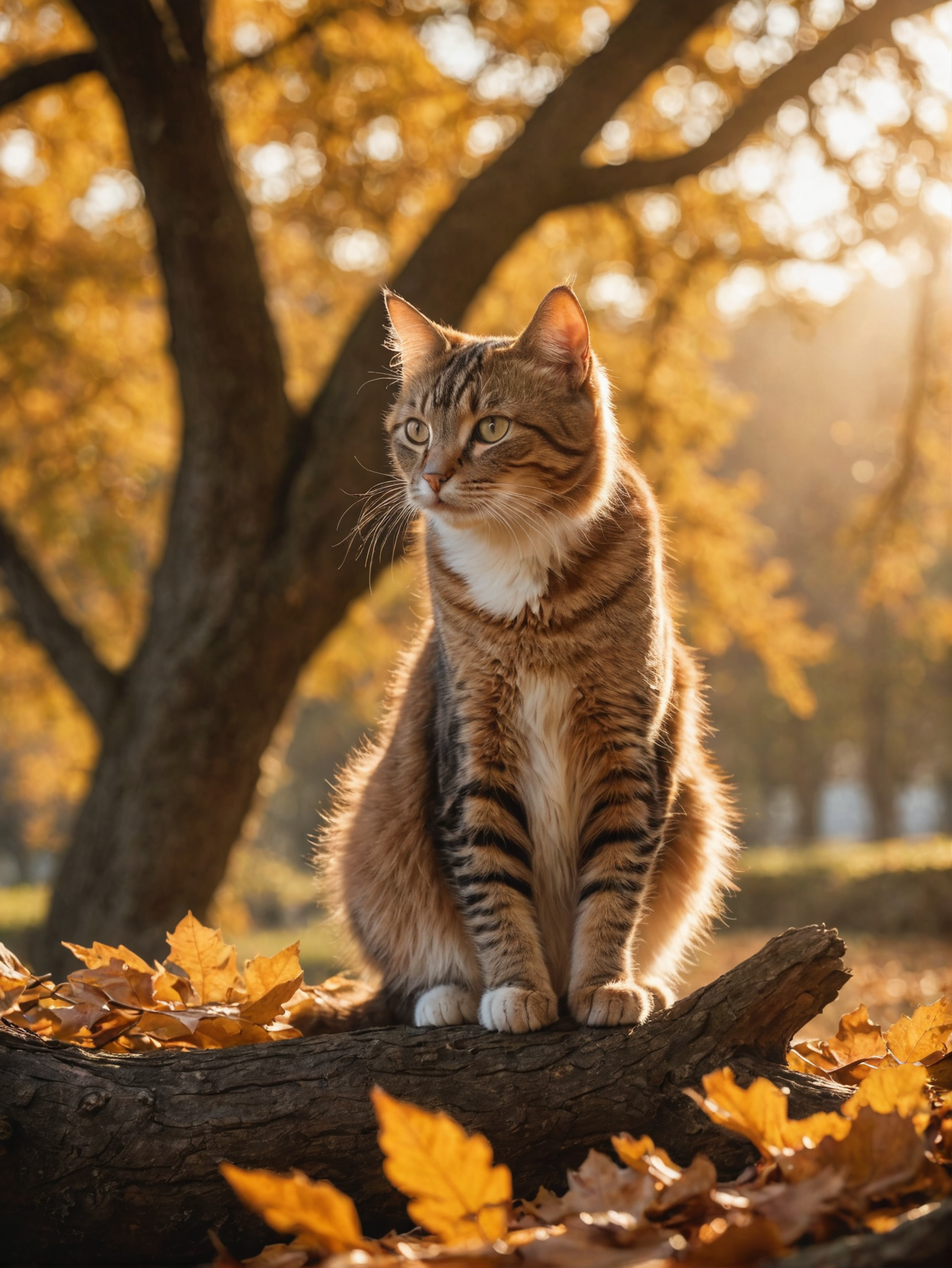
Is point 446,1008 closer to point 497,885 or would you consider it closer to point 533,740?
point 497,885

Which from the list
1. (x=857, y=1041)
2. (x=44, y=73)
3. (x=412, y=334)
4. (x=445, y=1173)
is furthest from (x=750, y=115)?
(x=445, y=1173)

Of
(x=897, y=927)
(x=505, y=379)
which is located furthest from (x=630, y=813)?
(x=897, y=927)

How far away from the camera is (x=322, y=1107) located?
1.71 meters

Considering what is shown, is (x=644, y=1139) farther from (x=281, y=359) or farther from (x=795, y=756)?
(x=795, y=756)

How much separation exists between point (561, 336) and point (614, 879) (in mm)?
1267

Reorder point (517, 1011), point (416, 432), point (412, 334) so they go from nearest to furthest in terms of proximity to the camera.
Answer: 1. point (517, 1011)
2. point (416, 432)
3. point (412, 334)

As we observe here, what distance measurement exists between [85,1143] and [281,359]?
11.6 feet

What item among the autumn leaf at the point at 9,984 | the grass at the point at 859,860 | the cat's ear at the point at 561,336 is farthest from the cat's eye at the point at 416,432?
the grass at the point at 859,860

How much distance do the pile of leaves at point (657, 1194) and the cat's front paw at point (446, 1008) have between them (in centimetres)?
64

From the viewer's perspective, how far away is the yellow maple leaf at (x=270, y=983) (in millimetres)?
2010

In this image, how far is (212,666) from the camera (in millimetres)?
4254

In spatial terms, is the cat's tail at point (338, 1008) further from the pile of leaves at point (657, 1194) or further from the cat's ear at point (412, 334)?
the cat's ear at point (412, 334)

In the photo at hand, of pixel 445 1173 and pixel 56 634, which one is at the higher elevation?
pixel 445 1173

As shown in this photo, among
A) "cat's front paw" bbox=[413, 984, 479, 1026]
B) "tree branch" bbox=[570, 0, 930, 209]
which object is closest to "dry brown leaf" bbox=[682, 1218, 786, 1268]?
"cat's front paw" bbox=[413, 984, 479, 1026]
